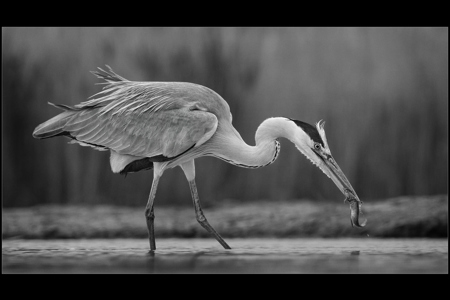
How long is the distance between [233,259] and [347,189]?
4.71 feet

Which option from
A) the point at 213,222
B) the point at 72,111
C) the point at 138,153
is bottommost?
the point at 213,222

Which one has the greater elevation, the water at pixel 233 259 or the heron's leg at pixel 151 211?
the heron's leg at pixel 151 211

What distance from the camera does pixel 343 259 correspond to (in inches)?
260

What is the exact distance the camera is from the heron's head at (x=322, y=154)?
691 centimetres

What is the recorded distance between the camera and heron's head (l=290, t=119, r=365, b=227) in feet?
22.7

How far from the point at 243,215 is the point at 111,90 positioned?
11.8 feet

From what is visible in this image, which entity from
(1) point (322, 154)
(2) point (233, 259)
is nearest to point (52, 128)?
(2) point (233, 259)

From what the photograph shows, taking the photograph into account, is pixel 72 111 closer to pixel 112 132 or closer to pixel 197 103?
pixel 112 132

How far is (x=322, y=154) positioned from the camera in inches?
279

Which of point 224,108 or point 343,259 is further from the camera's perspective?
point 224,108

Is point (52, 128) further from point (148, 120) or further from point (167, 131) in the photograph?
point (167, 131)

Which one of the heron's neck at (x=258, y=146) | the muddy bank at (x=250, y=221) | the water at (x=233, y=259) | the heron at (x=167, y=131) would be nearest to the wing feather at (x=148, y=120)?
the heron at (x=167, y=131)

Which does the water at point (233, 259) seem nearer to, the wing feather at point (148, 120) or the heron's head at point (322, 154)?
the heron's head at point (322, 154)

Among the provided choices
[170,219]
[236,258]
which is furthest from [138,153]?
[170,219]
